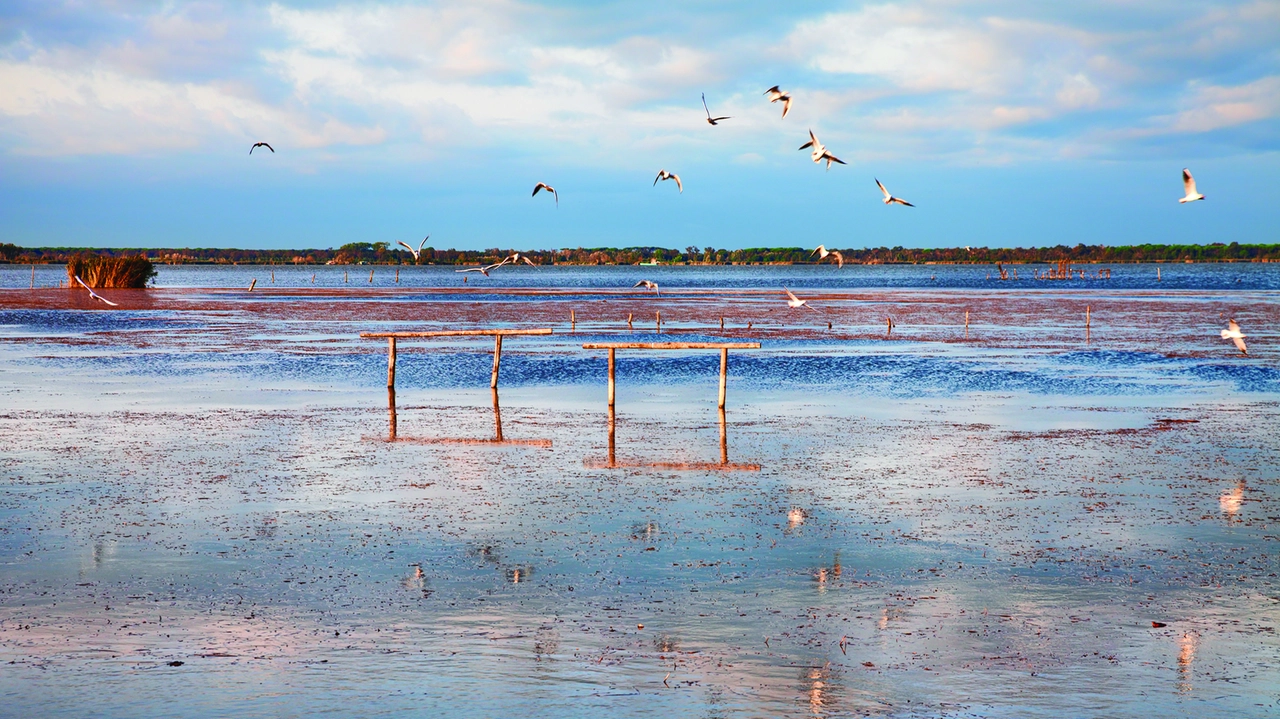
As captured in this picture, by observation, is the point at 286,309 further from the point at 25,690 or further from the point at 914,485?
the point at 25,690

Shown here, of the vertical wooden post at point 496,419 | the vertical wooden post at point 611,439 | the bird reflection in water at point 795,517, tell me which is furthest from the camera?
the vertical wooden post at point 496,419

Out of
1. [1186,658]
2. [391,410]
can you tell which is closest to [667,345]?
[391,410]

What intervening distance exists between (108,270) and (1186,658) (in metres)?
102

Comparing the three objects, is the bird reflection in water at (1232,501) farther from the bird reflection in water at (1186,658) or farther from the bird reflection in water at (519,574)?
the bird reflection in water at (519,574)

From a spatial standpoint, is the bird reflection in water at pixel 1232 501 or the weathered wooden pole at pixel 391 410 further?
the weathered wooden pole at pixel 391 410

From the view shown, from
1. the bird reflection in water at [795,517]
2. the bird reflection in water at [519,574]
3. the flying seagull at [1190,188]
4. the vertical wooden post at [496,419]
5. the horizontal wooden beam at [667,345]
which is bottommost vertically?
the bird reflection in water at [519,574]

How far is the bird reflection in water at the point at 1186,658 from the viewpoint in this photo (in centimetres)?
851

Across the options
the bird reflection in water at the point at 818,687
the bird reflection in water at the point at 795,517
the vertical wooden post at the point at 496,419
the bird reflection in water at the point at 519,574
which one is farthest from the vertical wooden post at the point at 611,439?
the bird reflection in water at the point at 818,687

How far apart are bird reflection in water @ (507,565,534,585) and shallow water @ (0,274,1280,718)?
0.26 feet

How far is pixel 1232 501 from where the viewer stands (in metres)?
15.1

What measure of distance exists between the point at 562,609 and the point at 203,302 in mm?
84073

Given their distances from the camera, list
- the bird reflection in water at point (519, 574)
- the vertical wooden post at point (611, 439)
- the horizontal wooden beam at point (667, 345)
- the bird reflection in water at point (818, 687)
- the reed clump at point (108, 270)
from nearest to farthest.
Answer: the bird reflection in water at point (818, 687)
the bird reflection in water at point (519, 574)
the vertical wooden post at point (611, 439)
the horizontal wooden beam at point (667, 345)
the reed clump at point (108, 270)

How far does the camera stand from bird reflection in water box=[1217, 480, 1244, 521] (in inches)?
565

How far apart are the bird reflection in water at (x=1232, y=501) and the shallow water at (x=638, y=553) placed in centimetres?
8
